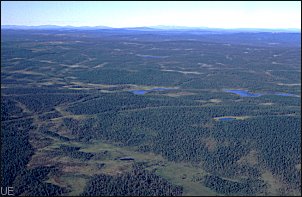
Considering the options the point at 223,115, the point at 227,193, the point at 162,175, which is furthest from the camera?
the point at 223,115

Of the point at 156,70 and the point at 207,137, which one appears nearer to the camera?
the point at 207,137

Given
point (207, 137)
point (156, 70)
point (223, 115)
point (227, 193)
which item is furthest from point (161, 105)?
point (156, 70)

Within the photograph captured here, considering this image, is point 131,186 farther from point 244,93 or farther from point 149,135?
point 244,93

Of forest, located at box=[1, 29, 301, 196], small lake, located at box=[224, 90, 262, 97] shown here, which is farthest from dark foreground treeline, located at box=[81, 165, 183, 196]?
small lake, located at box=[224, 90, 262, 97]

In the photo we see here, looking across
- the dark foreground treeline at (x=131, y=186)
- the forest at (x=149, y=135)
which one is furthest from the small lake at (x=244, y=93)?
Result: the dark foreground treeline at (x=131, y=186)

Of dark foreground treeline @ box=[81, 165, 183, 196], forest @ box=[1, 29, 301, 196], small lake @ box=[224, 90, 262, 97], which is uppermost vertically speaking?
small lake @ box=[224, 90, 262, 97]

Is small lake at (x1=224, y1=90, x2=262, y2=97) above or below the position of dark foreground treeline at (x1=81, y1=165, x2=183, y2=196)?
above

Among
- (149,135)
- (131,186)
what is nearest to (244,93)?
(149,135)

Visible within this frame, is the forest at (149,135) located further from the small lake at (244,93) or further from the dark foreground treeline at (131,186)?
the small lake at (244,93)

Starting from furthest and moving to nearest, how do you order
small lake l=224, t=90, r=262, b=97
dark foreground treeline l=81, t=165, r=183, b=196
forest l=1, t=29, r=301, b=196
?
small lake l=224, t=90, r=262, b=97
forest l=1, t=29, r=301, b=196
dark foreground treeline l=81, t=165, r=183, b=196

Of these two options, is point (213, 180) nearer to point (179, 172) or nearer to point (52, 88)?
point (179, 172)

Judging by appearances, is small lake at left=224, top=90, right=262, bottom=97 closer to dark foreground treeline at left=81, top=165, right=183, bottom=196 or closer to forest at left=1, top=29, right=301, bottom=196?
forest at left=1, top=29, right=301, bottom=196
